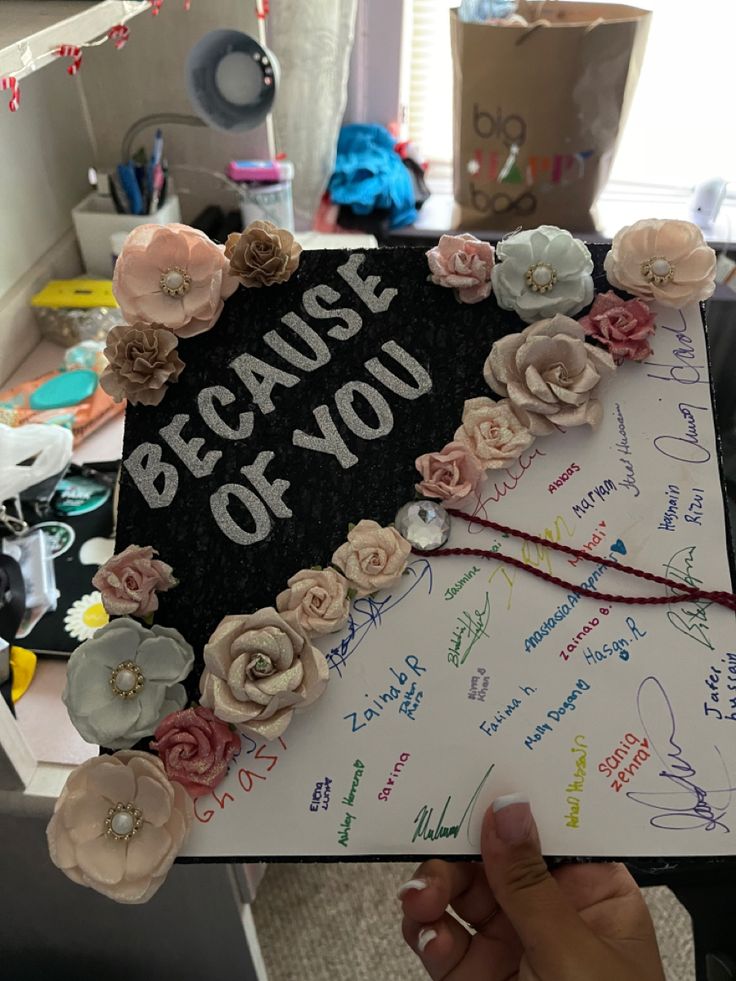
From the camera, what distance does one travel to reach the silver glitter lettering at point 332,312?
573 millimetres

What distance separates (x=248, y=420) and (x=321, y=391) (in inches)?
2.4

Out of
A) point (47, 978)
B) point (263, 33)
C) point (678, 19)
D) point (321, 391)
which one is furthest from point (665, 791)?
point (678, 19)

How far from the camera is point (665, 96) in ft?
5.06

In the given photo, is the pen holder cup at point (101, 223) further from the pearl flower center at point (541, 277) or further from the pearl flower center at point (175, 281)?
the pearl flower center at point (541, 277)

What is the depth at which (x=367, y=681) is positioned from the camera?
1.68 feet

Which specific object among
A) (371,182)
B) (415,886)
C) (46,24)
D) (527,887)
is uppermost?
(46,24)

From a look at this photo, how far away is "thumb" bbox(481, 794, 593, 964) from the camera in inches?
18.9

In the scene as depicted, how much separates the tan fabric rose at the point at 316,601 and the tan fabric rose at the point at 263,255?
235 millimetres

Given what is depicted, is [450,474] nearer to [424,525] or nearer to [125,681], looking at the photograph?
[424,525]

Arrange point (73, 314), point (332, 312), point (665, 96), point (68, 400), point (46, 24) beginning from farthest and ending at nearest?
1. point (665, 96)
2. point (73, 314)
3. point (68, 400)
4. point (46, 24)
5. point (332, 312)

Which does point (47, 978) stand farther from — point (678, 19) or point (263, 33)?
point (678, 19)
